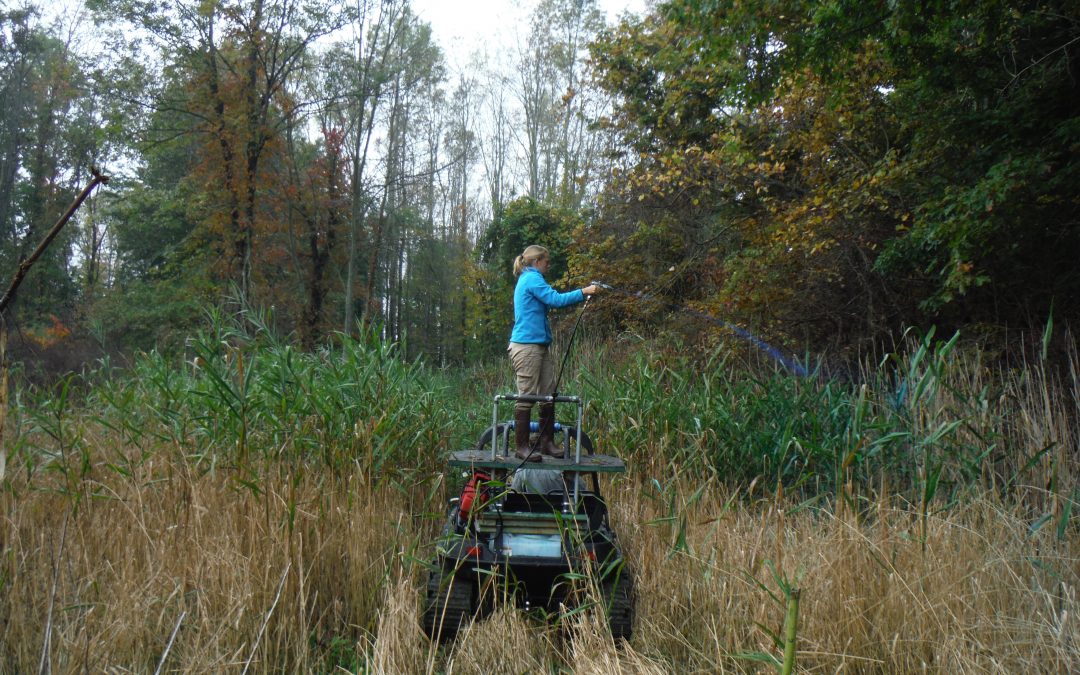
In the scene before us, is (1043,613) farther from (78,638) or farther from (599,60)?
(599,60)

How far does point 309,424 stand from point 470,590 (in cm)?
175

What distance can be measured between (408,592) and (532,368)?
1910mm

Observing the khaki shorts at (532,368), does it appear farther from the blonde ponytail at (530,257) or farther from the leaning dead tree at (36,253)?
the leaning dead tree at (36,253)

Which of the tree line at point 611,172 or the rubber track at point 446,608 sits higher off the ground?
the tree line at point 611,172

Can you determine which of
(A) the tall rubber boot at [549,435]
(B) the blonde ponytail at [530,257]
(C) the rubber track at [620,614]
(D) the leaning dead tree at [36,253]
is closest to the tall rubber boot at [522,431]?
(A) the tall rubber boot at [549,435]

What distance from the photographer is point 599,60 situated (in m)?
13.7

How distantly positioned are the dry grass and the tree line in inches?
74.2

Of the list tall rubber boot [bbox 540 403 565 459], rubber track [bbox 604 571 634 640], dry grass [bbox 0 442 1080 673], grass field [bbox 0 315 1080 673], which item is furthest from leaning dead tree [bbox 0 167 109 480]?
tall rubber boot [bbox 540 403 565 459]

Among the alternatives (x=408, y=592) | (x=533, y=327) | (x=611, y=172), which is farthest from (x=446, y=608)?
(x=611, y=172)

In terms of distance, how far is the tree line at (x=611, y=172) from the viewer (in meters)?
7.33

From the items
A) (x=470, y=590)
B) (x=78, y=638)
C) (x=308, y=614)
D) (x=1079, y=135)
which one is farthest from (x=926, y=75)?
(x=78, y=638)

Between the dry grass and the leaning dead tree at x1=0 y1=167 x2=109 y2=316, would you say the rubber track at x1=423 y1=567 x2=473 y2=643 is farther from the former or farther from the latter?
the leaning dead tree at x1=0 y1=167 x2=109 y2=316

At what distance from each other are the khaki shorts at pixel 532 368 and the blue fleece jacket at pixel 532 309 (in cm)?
5

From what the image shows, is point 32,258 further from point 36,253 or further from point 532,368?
point 532,368
